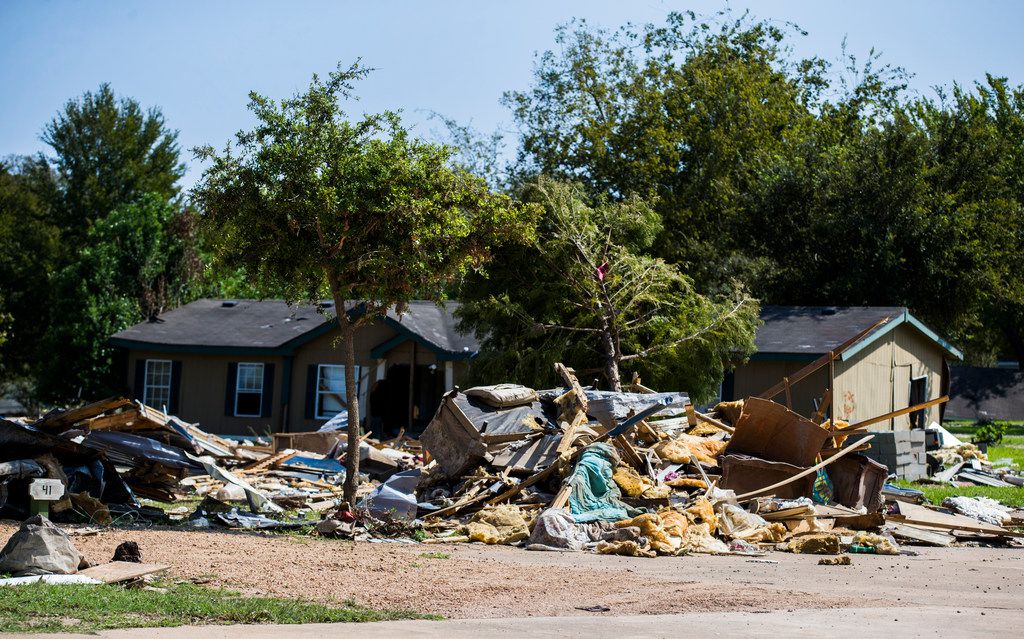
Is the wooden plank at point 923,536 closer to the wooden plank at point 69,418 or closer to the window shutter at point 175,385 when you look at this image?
the wooden plank at point 69,418

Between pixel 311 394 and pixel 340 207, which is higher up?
pixel 340 207

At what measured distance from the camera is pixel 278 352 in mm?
29609

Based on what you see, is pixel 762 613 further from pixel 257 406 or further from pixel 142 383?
pixel 142 383

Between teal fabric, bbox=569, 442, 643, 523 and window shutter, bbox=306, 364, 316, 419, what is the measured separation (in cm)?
1604

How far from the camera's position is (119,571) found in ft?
30.1

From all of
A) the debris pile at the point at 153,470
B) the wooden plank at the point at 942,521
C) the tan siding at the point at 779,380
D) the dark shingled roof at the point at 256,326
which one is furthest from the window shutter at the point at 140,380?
the wooden plank at the point at 942,521

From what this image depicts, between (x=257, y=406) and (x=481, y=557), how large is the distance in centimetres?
1934

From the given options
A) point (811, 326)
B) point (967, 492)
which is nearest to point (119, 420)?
point (967, 492)

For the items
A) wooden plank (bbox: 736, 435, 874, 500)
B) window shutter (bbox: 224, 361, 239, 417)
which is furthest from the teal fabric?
window shutter (bbox: 224, 361, 239, 417)

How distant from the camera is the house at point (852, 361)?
24.8 meters

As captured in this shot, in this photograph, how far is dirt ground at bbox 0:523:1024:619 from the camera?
30.3 ft

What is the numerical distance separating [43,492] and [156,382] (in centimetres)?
2179

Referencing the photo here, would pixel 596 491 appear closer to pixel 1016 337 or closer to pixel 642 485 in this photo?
pixel 642 485

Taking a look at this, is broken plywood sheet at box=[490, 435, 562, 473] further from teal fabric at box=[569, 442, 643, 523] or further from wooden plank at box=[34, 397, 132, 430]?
wooden plank at box=[34, 397, 132, 430]
